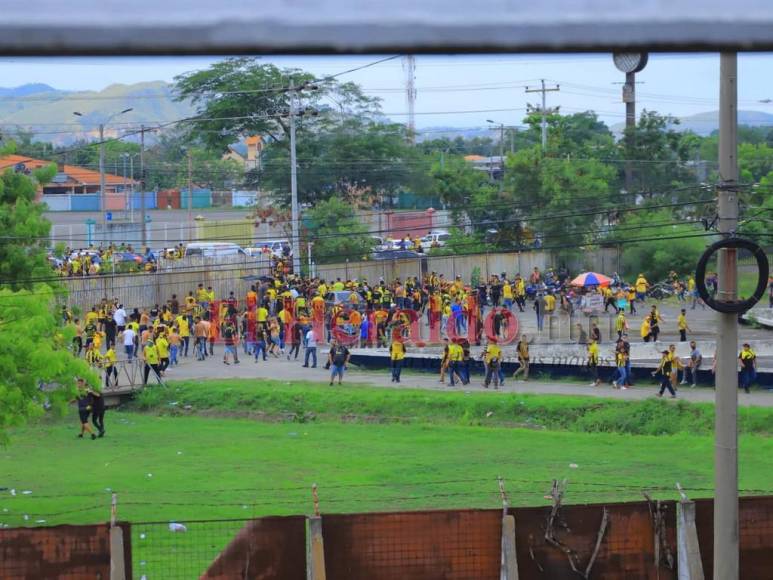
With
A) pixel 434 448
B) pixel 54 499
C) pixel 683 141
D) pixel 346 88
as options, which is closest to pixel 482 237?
pixel 346 88

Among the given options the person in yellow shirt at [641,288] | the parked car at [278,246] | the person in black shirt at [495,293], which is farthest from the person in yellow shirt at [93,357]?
the parked car at [278,246]

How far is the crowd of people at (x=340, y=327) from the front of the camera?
25266 mm

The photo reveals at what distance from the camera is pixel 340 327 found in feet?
97.4

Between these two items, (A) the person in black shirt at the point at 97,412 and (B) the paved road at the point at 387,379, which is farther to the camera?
→ (B) the paved road at the point at 387,379

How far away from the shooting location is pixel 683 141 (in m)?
52.3

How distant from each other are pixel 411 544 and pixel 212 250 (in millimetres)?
38138

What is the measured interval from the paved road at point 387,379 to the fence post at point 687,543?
39.8 feet

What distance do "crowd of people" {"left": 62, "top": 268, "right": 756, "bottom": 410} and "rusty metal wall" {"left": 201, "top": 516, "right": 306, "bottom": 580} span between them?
14004 mm

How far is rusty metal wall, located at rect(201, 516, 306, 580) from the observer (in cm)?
1046

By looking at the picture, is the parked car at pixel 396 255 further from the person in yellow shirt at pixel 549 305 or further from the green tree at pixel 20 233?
the green tree at pixel 20 233

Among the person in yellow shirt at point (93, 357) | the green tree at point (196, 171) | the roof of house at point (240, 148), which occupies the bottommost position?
the person in yellow shirt at point (93, 357)

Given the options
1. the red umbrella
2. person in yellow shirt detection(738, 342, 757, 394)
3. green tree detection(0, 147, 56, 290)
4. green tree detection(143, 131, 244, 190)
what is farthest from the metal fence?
green tree detection(143, 131, 244, 190)

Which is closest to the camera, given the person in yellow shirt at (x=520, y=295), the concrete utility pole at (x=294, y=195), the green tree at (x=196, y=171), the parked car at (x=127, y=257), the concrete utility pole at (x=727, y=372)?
the concrete utility pole at (x=727, y=372)

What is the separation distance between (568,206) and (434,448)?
77.8 feet
